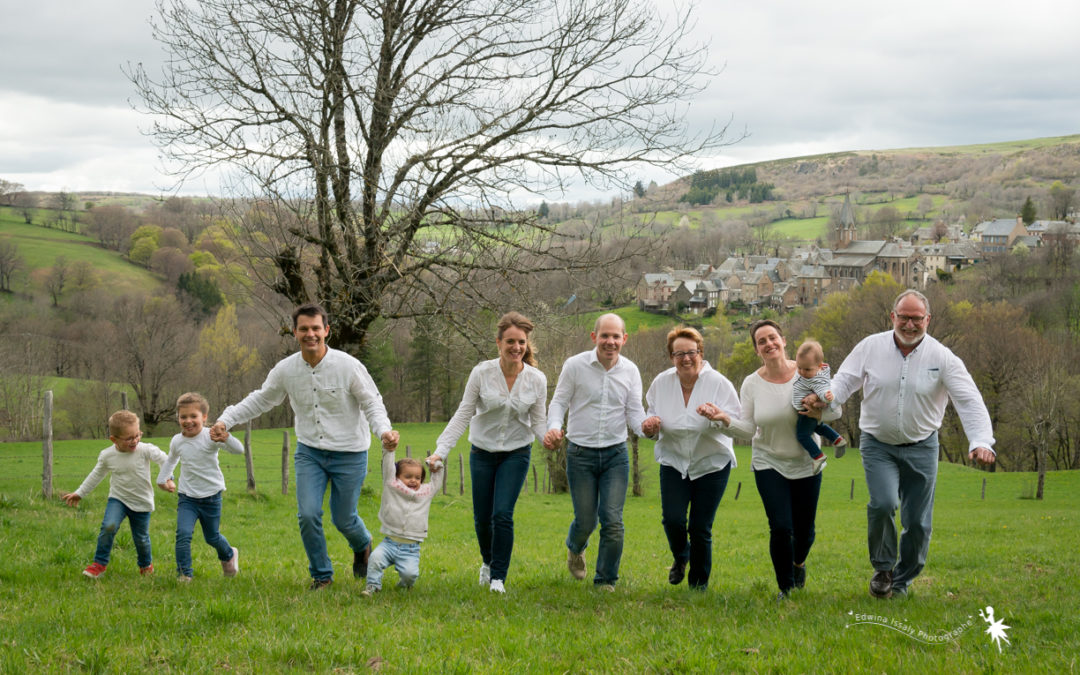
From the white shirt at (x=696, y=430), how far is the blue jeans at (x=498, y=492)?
1.20 metres

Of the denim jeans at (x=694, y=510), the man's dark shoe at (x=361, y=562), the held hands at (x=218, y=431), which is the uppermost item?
the held hands at (x=218, y=431)

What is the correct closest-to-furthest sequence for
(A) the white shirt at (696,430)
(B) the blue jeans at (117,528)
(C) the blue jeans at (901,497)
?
(C) the blue jeans at (901,497) < (A) the white shirt at (696,430) < (B) the blue jeans at (117,528)

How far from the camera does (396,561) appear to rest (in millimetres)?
7012

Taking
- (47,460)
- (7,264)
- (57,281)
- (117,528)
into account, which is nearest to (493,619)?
(117,528)

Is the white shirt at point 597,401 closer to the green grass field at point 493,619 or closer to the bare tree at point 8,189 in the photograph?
the green grass field at point 493,619

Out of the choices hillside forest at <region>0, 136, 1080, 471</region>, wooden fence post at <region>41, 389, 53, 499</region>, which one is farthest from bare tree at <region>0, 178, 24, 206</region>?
wooden fence post at <region>41, 389, 53, 499</region>

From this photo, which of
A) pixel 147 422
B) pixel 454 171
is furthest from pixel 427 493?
pixel 147 422

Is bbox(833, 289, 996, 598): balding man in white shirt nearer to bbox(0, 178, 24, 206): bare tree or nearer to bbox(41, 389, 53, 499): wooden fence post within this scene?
bbox(41, 389, 53, 499): wooden fence post

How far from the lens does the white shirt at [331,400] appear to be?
6891mm

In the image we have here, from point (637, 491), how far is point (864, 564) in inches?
964

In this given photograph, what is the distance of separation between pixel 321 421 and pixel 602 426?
2.33m

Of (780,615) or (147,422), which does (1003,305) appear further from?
(780,615)

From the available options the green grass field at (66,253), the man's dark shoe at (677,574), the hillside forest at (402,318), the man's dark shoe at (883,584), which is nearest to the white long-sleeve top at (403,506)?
the man's dark shoe at (677,574)

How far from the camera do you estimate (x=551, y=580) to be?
7.88 metres
